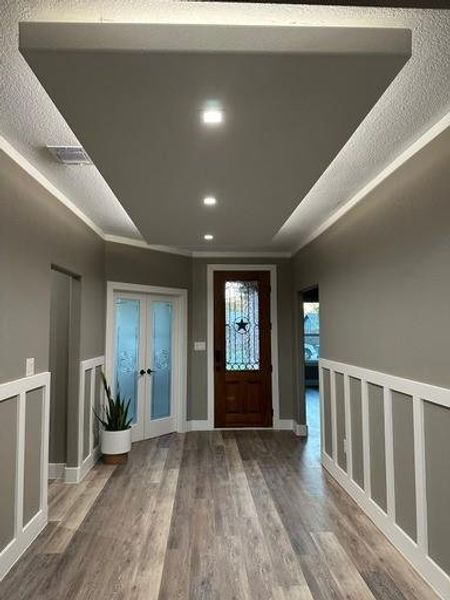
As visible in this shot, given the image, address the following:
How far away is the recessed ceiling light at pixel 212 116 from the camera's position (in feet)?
5.76

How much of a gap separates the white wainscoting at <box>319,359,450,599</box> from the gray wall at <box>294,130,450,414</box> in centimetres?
7

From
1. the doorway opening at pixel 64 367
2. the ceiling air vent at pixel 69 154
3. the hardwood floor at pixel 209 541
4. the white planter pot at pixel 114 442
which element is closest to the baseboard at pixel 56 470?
the doorway opening at pixel 64 367

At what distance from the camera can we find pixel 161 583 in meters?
2.24

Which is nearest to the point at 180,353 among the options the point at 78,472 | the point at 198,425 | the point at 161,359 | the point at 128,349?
the point at 161,359

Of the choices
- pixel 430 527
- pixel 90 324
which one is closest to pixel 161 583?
pixel 430 527

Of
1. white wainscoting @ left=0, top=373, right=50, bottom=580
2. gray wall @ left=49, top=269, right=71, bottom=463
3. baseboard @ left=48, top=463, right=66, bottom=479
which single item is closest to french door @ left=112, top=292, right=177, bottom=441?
gray wall @ left=49, top=269, right=71, bottom=463

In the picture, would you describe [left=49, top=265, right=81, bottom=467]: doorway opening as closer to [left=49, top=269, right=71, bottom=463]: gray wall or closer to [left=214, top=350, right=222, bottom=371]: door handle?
[left=49, top=269, right=71, bottom=463]: gray wall

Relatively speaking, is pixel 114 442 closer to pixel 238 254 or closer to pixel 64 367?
pixel 64 367

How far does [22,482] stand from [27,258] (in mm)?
1454

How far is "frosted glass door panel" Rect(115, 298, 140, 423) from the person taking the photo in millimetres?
4895

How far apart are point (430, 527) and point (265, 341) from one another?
359 centimetres

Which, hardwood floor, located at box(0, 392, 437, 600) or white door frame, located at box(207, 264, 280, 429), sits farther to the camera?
white door frame, located at box(207, 264, 280, 429)

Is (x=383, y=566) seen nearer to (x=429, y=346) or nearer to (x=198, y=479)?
(x=429, y=346)

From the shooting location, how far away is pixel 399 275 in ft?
8.54
